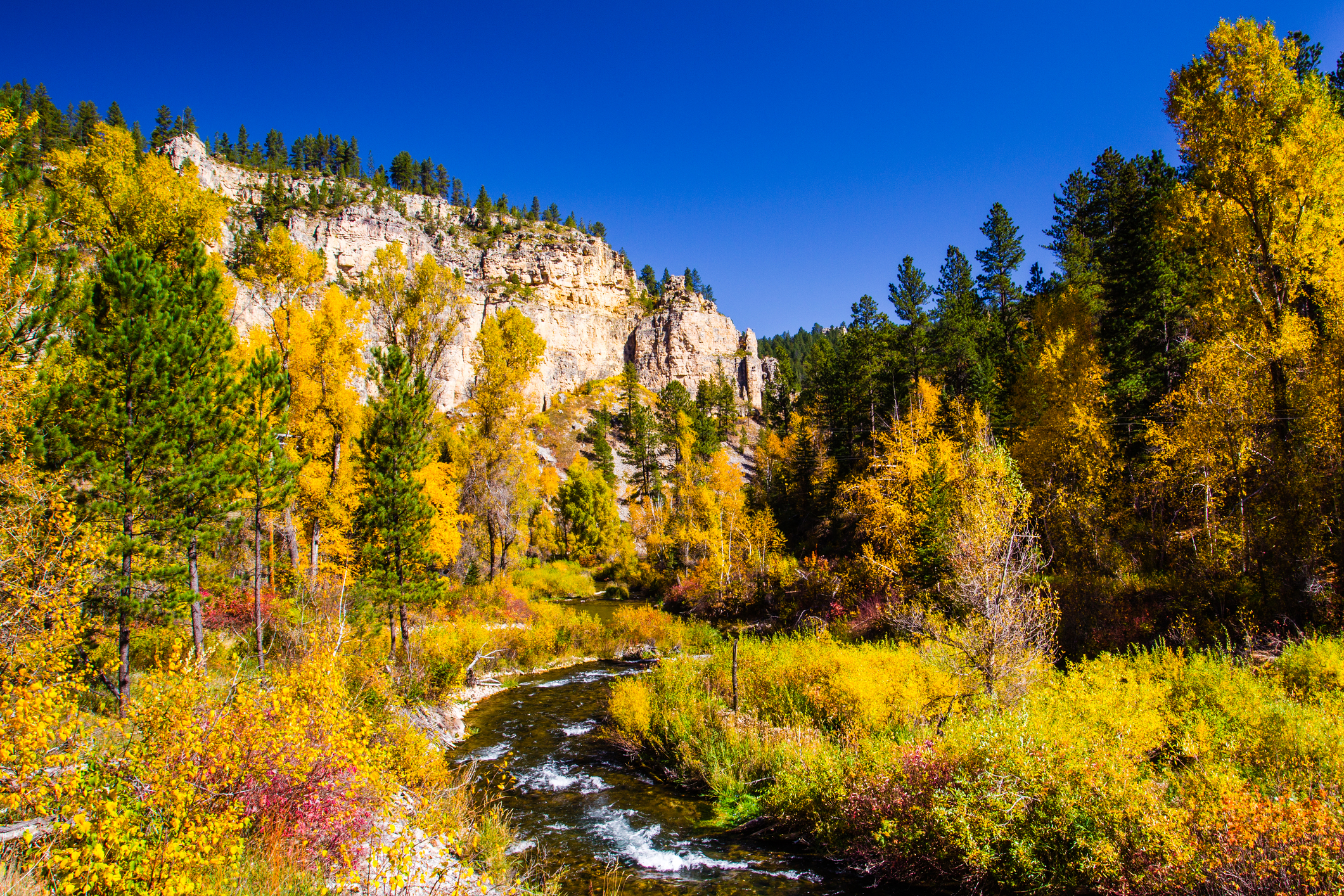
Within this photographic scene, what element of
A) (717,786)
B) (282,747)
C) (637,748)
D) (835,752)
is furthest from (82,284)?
(835,752)

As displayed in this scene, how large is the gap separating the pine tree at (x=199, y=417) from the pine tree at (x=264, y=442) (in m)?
0.37

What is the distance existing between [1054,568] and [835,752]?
17.8 m

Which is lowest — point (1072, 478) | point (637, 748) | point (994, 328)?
point (637, 748)

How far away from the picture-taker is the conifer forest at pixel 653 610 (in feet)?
21.0

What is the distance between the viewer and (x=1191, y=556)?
1795 cm

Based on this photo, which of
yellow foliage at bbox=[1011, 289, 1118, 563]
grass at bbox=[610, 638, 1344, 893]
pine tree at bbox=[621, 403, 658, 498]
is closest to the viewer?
grass at bbox=[610, 638, 1344, 893]

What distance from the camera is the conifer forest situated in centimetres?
641

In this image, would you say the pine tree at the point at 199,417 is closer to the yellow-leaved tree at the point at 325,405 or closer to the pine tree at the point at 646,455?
the yellow-leaved tree at the point at 325,405

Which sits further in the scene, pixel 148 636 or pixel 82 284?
pixel 148 636

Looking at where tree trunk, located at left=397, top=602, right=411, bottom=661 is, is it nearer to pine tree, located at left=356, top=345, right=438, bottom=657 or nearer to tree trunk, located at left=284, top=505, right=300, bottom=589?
pine tree, located at left=356, top=345, right=438, bottom=657

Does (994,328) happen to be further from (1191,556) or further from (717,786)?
(717,786)

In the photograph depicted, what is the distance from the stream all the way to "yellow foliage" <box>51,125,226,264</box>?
14.4 metres

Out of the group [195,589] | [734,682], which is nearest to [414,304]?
[195,589]

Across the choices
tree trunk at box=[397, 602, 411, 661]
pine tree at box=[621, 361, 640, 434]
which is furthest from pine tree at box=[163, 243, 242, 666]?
pine tree at box=[621, 361, 640, 434]
